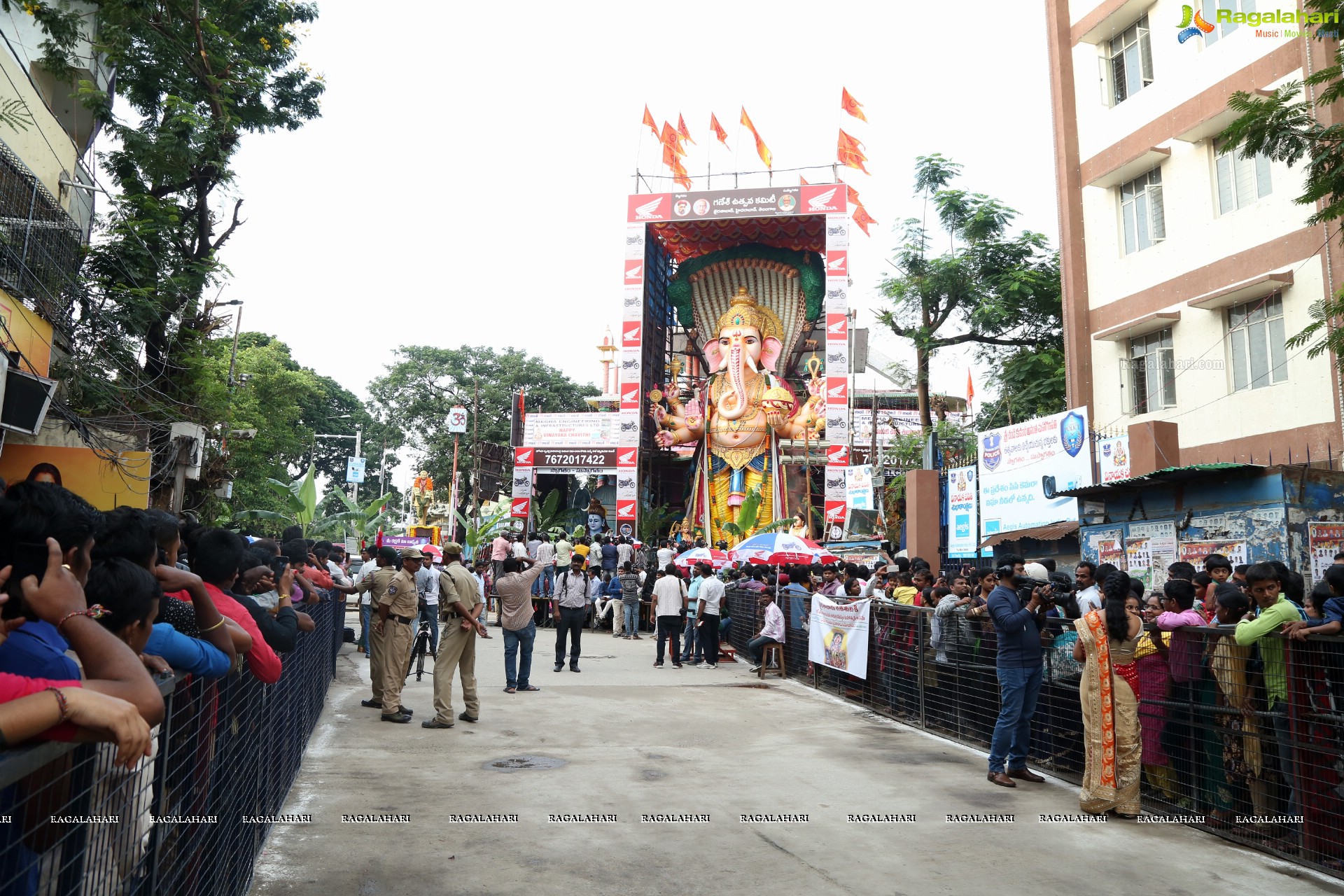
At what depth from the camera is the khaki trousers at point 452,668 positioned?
8891mm

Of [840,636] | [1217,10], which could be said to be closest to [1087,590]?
[840,636]

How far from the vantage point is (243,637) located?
3709mm

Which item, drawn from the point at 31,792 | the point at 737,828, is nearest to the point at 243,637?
the point at 31,792

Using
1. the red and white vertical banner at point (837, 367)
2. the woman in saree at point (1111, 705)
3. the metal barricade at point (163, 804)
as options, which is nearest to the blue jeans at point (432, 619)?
the metal barricade at point (163, 804)

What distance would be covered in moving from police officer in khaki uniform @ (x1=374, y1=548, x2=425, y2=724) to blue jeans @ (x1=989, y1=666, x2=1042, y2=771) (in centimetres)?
535

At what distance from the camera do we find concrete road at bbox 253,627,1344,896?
4879 mm

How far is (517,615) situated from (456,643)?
1.90 meters

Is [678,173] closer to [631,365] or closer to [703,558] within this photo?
[631,365]

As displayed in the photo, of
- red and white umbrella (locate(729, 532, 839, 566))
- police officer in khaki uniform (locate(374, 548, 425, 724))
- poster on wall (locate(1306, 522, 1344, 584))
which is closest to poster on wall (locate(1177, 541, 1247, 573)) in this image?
poster on wall (locate(1306, 522, 1344, 584))

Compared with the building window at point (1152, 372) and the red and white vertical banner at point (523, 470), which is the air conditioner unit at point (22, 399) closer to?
the building window at point (1152, 372)

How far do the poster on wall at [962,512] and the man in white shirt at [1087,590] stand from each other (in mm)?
8716

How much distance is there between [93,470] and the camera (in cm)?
1606

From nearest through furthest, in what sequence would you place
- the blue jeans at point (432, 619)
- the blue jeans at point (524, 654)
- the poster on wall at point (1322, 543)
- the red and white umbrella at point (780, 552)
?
the poster on wall at point (1322, 543), the blue jeans at point (524, 654), the blue jeans at point (432, 619), the red and white umbrella at point (780, 552)

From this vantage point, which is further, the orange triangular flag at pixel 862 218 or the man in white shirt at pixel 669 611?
the orange triangular flag at pixel 862 218
